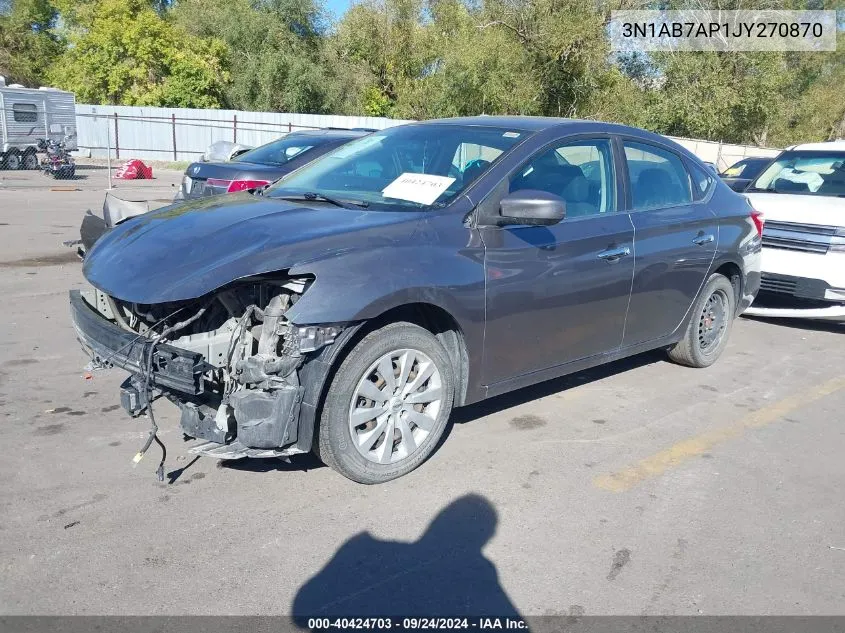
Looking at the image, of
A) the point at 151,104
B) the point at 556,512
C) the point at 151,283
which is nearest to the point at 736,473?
the point at 556,512

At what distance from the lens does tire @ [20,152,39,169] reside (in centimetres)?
2403

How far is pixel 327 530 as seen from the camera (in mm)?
3520

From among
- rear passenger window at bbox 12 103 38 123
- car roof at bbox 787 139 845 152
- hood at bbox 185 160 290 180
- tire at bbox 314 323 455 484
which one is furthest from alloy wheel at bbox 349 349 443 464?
rear passenger window at bbox 12 103 38 123

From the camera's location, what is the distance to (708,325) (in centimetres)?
613

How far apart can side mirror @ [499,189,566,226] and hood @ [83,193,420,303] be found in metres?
0.52

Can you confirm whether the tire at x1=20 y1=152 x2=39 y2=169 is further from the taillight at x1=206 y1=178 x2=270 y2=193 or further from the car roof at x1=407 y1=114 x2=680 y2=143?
the car roof at x1=407 y1=114 x2=680 y2=143

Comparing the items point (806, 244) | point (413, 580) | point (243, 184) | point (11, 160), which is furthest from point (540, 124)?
point (11, 160)

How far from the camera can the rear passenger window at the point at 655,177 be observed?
5215 mm

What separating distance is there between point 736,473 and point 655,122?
35196mm

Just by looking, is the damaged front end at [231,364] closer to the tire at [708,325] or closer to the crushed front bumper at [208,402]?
the crushed front bumper at [208,402]

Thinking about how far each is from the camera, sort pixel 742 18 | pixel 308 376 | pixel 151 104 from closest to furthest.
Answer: pixel 308 376 → pixel 742 18 → pixel 151 104

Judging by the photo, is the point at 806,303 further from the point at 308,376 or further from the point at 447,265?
the point at 308,376

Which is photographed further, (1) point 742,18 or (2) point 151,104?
(2) point 151,104

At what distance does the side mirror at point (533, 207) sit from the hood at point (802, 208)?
177 inches
